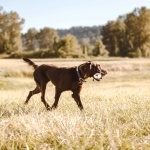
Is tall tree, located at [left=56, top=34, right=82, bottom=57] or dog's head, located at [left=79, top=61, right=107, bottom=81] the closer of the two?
dog's head, located at [left=79, top=61, right=107, bottom=81]

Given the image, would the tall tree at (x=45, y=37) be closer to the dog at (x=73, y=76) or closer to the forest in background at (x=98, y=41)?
the forest in background at (x=98, y=41)

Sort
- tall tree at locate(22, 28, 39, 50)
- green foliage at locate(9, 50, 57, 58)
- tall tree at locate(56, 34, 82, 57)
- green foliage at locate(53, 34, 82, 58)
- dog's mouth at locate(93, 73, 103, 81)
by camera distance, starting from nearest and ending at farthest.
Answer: dog's mouth at locate(93, 73, 103, 81) < green foliage at locate(9, 50, 57, 58) < green foliage at locate(53, 34, 82, 58) < tall tree at locate(56, 34, 82, 57) < tall tree at locate(22, 28, 39, 50)

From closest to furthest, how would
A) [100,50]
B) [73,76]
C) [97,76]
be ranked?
[97,76] < [73,76] < [100,50]

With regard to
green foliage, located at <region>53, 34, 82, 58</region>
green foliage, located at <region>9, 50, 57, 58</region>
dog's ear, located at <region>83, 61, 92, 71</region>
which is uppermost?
dog's ear, located at <region>83, 61, 92, 71</region>

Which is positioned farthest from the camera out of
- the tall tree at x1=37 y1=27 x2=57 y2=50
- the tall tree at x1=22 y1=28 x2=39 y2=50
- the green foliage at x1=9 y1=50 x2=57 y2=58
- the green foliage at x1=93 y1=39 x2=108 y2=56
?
the tall tree at x1=37 y1=27 x2=57 y2=50

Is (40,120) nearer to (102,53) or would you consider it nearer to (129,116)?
(129,116)

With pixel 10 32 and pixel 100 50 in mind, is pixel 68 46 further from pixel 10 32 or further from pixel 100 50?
pixel 10 32

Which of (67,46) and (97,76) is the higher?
(97,76)

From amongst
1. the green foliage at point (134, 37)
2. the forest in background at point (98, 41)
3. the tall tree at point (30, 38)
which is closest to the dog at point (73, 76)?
the forest in background at point (98, 41)

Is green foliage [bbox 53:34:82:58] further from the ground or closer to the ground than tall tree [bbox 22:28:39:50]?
closer to the ground

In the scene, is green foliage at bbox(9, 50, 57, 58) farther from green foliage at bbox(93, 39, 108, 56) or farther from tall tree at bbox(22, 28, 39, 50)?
tall tree at bbox(22, 28, 39, 50)

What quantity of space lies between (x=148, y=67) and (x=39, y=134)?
3795cm

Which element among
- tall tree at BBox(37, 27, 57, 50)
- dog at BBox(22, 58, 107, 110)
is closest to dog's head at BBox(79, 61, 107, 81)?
dog at BBox(22, 58, 107, 110)

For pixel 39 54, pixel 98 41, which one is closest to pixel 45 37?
pixel 98 41
